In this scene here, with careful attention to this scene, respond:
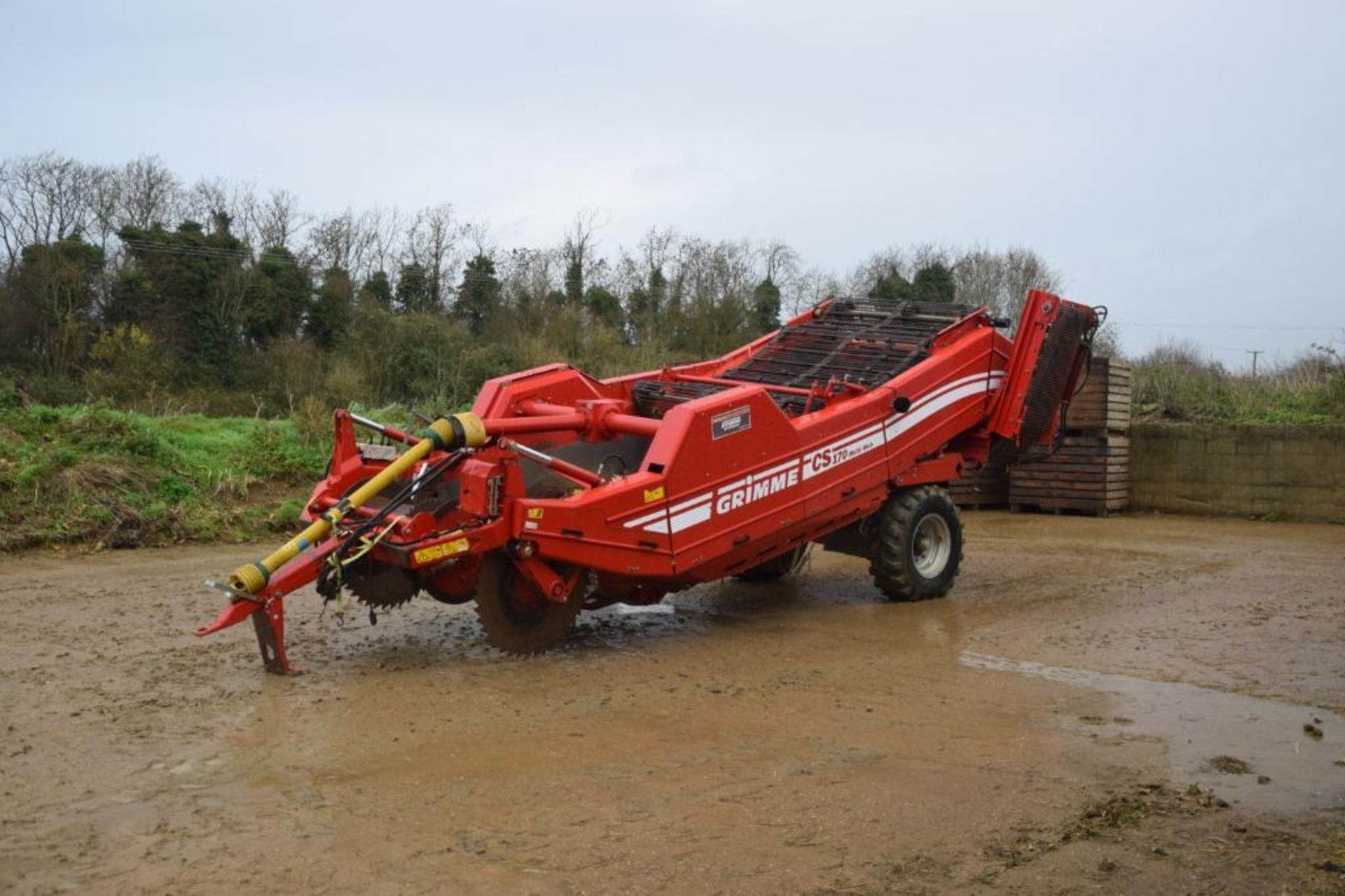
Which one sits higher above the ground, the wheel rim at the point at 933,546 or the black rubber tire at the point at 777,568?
the wheel rim at the point at 933,546

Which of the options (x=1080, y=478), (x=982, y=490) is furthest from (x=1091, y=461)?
(x=982, y=490)

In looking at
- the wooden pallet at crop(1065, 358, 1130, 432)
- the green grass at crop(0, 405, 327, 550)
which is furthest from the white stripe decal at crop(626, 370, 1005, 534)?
the green grass at crop(0, 405, 327, 550)

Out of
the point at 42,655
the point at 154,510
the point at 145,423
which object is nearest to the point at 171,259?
the point at 145,423

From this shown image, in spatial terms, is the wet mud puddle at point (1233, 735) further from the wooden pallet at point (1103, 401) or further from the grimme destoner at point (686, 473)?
the wooden pallet at point (1103, 401)

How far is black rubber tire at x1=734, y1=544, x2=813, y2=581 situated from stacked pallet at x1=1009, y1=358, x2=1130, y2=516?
6251 millimetres

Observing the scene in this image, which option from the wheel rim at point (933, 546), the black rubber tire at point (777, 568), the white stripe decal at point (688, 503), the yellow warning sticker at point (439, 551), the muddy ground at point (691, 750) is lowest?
the muddy ground at point (691, 750)

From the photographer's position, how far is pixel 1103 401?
643 inches

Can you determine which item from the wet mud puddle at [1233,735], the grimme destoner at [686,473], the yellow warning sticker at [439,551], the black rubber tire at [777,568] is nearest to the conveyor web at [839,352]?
the grimme destoner at [686,473]

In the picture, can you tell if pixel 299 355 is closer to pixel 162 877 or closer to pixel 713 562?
pixel 713 562

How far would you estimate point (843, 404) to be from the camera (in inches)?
365

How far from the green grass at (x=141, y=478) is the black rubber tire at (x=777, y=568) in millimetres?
5467

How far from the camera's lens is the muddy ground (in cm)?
462

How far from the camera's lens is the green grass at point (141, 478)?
1241 centimetres

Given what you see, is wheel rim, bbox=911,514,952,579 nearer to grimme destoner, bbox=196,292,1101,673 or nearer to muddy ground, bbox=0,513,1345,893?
grimme destoner, bbox=196,292,1101,673
